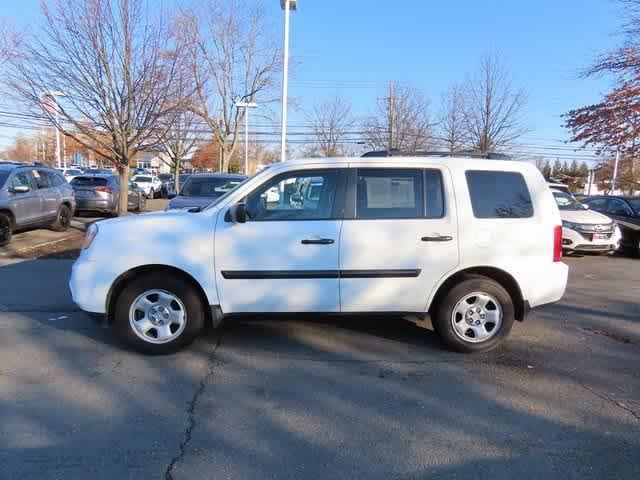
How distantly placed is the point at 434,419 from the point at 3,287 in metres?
6.56

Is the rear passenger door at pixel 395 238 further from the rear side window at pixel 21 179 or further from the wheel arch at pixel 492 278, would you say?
the rear side window at pixel 21 179

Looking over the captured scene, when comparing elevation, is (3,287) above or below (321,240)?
below

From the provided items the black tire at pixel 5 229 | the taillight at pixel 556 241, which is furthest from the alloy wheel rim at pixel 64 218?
the taillight at pixel 556 241

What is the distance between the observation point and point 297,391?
3.66 m

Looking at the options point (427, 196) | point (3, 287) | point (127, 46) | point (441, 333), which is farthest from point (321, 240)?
point (127, 46)

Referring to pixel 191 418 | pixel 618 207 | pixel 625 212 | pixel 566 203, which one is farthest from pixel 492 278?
pixel 618 207

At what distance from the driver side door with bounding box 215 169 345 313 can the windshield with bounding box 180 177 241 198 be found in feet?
21.3

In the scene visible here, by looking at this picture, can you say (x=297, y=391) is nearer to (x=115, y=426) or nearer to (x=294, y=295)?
(x=294, y=295)

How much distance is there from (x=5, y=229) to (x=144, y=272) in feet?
24.6

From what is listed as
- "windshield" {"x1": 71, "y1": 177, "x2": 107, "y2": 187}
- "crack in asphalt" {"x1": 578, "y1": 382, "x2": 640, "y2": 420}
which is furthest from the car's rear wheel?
"crack in asphalt" {"x1": 578, "y1": 382, "x2": 640, "y2": 420}

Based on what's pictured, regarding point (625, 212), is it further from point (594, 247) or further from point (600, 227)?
point (594, 247)

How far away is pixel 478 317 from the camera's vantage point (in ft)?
14.6

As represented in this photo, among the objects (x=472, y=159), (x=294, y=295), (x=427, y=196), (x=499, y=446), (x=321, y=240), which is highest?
(x=472, y=159)

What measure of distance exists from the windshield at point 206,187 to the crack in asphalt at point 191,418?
6579 millimetres
